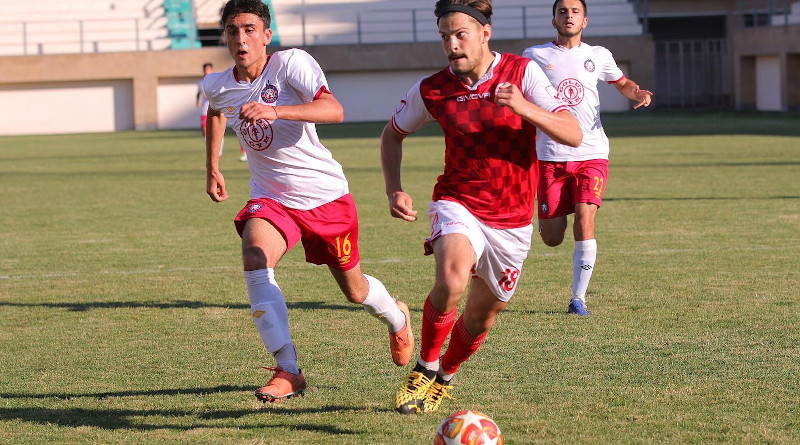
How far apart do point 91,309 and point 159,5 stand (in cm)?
4161

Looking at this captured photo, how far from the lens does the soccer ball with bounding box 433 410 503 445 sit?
4.12 m

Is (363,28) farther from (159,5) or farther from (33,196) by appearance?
(33,196)

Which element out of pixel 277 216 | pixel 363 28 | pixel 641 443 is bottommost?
pixel 641 443

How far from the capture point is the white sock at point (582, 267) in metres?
7.35

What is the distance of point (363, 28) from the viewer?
46.8 meters

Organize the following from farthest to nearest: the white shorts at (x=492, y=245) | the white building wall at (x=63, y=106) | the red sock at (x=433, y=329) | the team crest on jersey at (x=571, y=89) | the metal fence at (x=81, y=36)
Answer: the metal fence at (x=81, y=36), the white building wall at (x=63, y=106), the team crest on jersey at (x=571, y=89), the red sock at (x=433, y=329), the white shorts at (x=492, y=245)

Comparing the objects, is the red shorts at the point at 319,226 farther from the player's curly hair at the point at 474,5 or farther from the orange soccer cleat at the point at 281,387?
the player's curly hair at the point at 474,5

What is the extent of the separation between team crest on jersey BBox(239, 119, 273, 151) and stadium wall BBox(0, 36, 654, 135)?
38.2m

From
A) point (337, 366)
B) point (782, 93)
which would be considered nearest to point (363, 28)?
point (782, 93)

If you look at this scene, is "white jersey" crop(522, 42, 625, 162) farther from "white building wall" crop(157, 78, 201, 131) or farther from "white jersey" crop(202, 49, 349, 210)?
"white building wall" crop(157, 78, 201, 131)

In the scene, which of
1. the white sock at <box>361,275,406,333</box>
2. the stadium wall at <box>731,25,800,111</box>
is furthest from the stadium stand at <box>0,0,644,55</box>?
the white sock at <box>361,275,406,333</box>

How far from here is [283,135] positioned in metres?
5.43

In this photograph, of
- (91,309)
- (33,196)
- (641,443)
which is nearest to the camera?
(641,443)

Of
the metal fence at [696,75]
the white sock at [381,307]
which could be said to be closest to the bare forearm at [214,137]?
the white sock at [381,307]
